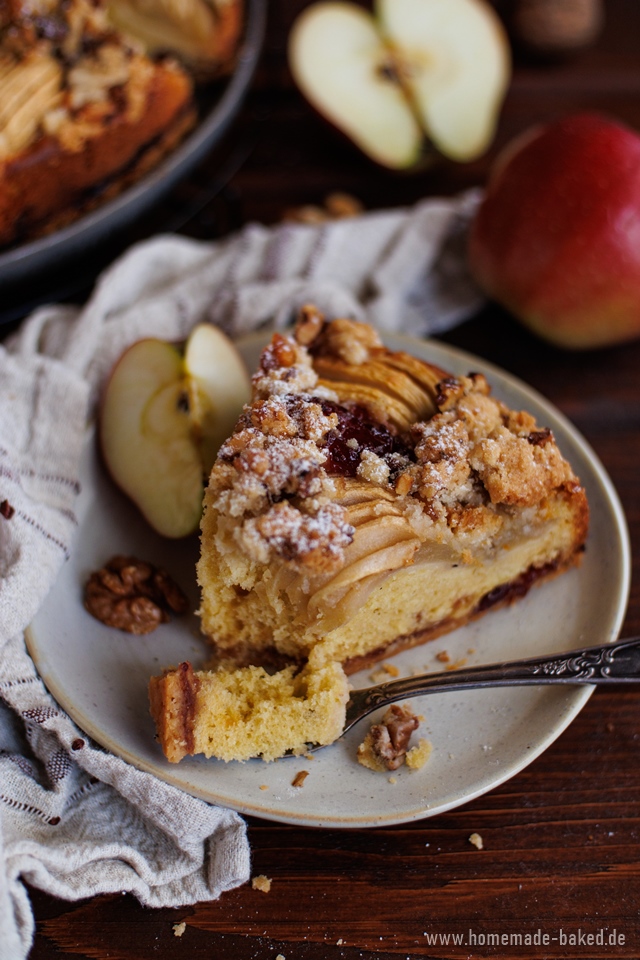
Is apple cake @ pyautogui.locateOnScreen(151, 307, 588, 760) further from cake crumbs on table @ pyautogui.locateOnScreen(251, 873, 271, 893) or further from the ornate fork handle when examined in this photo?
cake crumbs on table @ pyautogui.locateOnScreen(251, 873, 271, 893)

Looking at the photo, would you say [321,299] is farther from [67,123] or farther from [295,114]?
[295,114]

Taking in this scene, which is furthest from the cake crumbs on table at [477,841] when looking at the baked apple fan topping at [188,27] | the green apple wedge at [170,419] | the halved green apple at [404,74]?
the baked apple fan topping at [188,27]

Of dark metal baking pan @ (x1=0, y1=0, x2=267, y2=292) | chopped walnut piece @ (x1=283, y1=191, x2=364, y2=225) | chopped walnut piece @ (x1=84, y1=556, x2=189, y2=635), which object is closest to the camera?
chopped walnut piece @ (x1=84, y1=556, x2=189, y2=635)

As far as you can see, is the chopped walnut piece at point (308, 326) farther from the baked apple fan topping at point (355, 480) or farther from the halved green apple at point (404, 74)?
the halved green apple at point (404, 74)

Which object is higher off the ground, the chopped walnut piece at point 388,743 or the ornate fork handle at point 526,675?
the chopped walnut piece at point 388,743

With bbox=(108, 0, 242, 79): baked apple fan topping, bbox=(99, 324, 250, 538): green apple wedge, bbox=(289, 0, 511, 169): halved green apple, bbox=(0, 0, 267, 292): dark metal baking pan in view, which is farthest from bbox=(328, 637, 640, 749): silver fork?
bbox=(108, 0, 242, 79): baked apple fan topping
